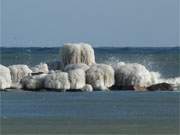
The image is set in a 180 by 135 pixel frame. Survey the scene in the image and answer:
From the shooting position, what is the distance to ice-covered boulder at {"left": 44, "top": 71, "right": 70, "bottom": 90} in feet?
183

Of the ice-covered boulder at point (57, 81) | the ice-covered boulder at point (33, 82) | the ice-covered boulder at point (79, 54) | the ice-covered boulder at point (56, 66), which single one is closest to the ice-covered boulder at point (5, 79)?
the ice-covered boulder at point (33, 82)

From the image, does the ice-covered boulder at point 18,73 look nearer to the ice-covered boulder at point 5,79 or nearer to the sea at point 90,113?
the ice-covered boulder at point 5,79

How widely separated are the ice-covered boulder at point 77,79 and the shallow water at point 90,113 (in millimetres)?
1817

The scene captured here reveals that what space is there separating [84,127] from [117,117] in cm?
436

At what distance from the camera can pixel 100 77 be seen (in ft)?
187

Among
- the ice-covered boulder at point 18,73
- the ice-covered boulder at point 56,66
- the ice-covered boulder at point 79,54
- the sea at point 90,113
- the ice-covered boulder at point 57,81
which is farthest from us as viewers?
the ice-covered boulder at point 56,66

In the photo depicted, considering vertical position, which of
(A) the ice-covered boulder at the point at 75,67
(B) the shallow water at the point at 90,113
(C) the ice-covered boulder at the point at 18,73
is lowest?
(B) the shallow water at the point at 90,113

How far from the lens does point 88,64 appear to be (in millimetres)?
62000

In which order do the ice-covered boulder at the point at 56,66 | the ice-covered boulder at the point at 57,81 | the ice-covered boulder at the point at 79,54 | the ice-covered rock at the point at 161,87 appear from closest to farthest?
the ice-covered boulder at the point at 57,81
the ice-covered rock at the point at 161,87
the ice-covered boulder at the point at 79,54
the ice-covered boulder at the point at 56,66

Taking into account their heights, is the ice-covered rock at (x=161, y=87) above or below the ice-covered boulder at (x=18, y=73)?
below

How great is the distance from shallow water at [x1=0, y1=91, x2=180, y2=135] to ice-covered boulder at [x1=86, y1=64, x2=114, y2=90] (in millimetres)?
2500

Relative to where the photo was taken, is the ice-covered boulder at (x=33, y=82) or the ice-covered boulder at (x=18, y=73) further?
the ice-covered boulder at (x=18, y=73)

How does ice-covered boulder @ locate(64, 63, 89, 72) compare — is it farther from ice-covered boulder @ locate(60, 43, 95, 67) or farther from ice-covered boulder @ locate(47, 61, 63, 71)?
ice-covered boulder @ locate(47, 61, 63, 71)

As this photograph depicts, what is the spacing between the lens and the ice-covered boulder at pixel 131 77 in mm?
57594
